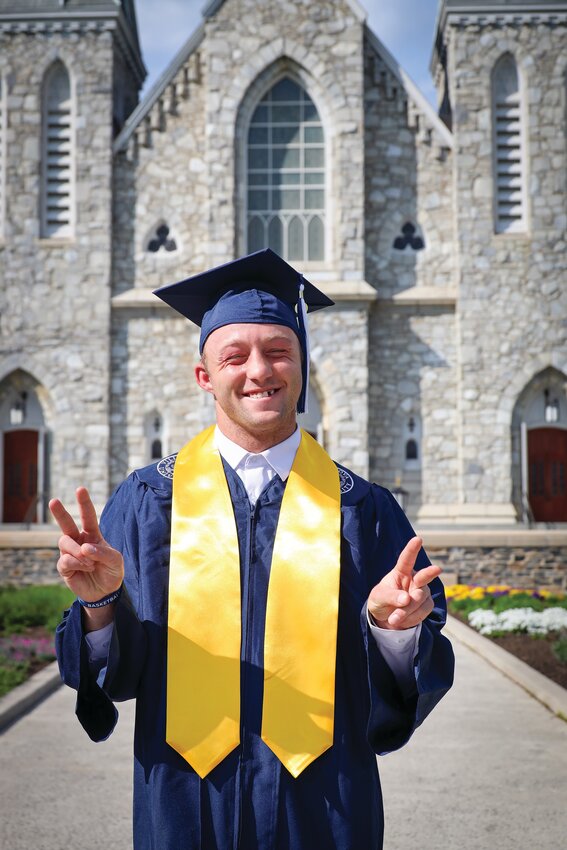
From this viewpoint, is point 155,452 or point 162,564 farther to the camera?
point 155,452

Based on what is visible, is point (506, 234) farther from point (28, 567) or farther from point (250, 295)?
point (250, 295)

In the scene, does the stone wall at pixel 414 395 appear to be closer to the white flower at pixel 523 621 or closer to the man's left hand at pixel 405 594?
the white flower at pixel 523 621

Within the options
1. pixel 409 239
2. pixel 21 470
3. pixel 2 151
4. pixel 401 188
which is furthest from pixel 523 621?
pixel 2 151

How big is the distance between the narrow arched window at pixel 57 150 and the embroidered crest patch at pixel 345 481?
1598 cm

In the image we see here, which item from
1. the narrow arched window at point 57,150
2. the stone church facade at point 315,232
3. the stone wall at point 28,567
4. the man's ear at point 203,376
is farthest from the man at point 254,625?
the narrow arched window at point 57,150

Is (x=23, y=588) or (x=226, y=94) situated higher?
(x=226, y=94)

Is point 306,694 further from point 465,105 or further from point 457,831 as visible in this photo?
point 465,105

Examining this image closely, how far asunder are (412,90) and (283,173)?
301 cm

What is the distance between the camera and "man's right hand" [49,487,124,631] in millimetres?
2090

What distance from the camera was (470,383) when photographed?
16.8 metres

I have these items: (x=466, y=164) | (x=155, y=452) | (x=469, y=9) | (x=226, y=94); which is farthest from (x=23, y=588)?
(x=469, y=9)

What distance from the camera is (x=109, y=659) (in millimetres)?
2207

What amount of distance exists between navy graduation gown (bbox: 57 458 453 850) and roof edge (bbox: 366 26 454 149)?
16.2 meters

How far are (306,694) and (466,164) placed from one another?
1632 cm
